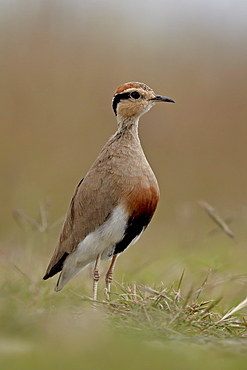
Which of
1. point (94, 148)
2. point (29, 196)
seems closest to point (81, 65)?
point (94, 148)

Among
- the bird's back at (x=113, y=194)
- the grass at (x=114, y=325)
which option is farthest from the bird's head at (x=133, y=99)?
the grass at (x=114, y=325)

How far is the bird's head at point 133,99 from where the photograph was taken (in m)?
4.65

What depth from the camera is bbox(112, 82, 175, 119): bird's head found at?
465 cm

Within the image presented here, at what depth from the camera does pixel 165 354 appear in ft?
5.43

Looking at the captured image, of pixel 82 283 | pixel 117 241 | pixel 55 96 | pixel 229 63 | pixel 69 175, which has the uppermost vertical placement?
pixel 229 63

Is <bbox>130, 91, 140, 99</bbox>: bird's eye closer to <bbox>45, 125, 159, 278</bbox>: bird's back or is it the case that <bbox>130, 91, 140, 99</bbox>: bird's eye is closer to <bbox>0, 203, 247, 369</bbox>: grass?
<bbox>45, 125, 159, 278</bbox>: bird's back

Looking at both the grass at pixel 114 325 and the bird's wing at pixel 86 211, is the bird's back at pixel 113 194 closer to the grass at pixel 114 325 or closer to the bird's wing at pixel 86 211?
the bird's wing at pixel 86 211

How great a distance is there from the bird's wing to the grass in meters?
0.19

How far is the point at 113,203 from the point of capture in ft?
13.7

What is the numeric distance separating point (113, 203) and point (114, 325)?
111 cm

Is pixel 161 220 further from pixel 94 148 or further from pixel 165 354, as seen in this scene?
pixel 165 354

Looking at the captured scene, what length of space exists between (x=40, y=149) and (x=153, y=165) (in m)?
1.72

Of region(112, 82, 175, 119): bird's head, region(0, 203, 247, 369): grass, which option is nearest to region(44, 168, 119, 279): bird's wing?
region(0, 203, 247, 369): grass

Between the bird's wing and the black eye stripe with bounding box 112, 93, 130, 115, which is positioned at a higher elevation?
the black eye stripe with bounding box 112, 93, 130, 115
